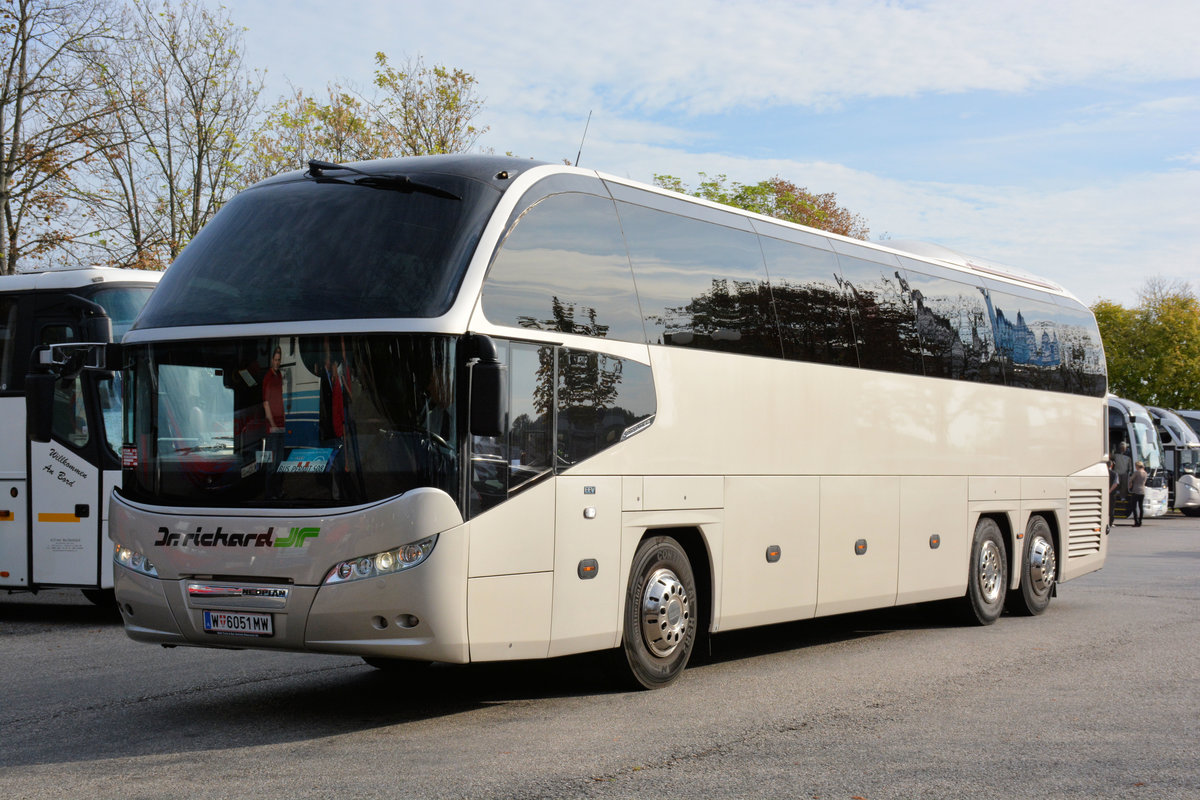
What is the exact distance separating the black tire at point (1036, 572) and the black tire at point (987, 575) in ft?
1.38

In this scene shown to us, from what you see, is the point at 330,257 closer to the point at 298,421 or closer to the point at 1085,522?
the point at 298,421

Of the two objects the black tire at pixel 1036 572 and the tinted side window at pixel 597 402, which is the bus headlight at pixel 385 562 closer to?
the tinted side window at pixel 597 402

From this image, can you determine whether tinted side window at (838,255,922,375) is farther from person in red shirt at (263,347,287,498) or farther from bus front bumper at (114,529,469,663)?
person in red shirt at (263,347,287,498)

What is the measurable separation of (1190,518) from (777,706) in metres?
43.2

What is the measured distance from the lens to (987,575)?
575 inches

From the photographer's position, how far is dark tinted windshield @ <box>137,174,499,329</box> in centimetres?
812

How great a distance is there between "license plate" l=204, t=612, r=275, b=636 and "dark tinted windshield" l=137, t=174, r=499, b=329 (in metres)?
1.80

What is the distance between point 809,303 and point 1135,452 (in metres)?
35.3

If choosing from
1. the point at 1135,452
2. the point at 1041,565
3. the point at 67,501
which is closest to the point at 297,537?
the point at 67,501

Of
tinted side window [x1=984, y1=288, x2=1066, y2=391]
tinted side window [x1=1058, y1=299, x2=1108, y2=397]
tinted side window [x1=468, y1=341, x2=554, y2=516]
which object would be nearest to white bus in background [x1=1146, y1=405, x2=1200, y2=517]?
tinted side window [x1=1058, y1=299, x2=1108, y2=397]

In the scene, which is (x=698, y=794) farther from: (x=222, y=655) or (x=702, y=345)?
(x=222, y=655)

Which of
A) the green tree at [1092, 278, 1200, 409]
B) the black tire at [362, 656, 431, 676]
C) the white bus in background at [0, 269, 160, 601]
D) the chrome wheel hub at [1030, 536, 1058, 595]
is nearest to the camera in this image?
the black tire at [362, 656, 431, 676]

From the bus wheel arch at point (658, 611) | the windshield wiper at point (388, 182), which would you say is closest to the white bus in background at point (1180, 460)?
the bus wheel arch at point (658, 611)

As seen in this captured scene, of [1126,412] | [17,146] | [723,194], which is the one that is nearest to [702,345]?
[17,146]
